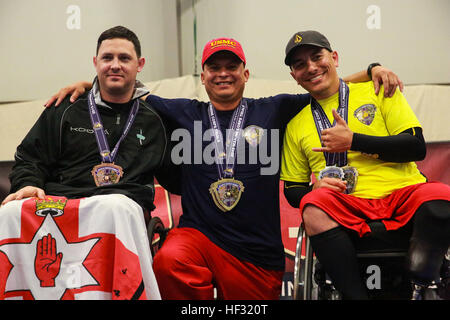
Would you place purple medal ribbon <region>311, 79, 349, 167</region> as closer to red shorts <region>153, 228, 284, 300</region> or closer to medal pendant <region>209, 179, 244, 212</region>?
medal pendant <region>209, 179, 244, 212</region>

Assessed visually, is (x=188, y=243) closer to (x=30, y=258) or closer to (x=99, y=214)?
(x=99, y=214)

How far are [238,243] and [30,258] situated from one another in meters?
0.86

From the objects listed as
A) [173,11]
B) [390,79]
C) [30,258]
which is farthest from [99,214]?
[173,11]

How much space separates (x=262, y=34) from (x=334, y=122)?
79.3 inches

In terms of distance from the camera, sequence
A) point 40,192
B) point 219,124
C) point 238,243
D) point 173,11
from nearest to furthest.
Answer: point 40,192 → point 238,243 → point 219,124 → point 173,11

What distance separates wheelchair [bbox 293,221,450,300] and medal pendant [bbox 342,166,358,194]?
7.5 inches

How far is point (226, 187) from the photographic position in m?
2.18

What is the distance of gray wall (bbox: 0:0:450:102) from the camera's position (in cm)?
394

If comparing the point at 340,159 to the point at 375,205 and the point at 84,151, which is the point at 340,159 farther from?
the point at 84,151

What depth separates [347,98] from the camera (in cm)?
225

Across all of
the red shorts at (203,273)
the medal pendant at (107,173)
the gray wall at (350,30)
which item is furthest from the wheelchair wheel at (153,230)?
the gray wall at (350,30)

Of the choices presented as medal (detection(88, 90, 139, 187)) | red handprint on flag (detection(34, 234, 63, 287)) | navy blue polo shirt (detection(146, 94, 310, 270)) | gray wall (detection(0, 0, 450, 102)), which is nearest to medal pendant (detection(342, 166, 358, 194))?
navy blue polo shirt (detection(146, 94, 310, 270))

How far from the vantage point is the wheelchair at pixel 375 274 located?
1.86 meters

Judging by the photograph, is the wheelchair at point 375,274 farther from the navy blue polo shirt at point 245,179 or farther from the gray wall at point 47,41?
the gray wall at point 47,41
